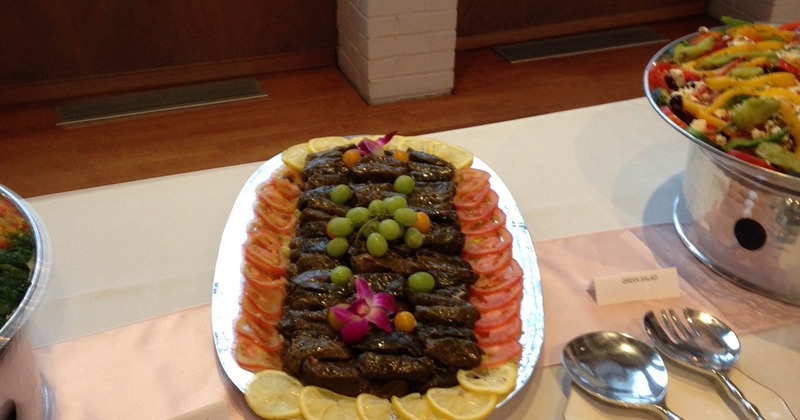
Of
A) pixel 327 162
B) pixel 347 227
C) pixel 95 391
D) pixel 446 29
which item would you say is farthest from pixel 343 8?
pixel 95 391

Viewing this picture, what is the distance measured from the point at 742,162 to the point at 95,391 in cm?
95

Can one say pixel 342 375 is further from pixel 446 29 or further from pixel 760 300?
pixel 446 29

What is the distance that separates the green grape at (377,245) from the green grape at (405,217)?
50 mm

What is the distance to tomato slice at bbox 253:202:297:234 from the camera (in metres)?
1.17

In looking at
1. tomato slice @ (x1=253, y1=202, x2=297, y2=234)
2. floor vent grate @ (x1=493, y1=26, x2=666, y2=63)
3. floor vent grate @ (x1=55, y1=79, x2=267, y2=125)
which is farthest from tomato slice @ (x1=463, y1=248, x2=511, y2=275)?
floor vent grate @ (x1=493, y1=26, x2=666, y2=63)

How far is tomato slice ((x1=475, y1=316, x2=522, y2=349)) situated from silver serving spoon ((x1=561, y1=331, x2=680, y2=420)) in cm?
7

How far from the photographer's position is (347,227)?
1.09 m

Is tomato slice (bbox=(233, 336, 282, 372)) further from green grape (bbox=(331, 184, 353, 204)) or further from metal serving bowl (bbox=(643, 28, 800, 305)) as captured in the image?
metal serving bowl (bbox=(643, 28, 800, 305))

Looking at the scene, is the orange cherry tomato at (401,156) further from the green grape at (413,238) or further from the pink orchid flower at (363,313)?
the pink orchid flower at (363,313)

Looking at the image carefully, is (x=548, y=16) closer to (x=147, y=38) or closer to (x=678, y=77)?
(x=147, y=38)

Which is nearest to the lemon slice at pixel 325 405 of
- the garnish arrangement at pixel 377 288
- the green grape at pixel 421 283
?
the garnish arrangement at pixel 377 288

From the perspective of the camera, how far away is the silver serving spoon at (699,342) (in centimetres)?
97

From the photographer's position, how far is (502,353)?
3.09 feet

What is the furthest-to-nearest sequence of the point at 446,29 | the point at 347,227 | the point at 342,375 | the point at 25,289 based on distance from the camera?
the point at 446,29
the point at 347,227
the point at 342,375
the point at 25,289
